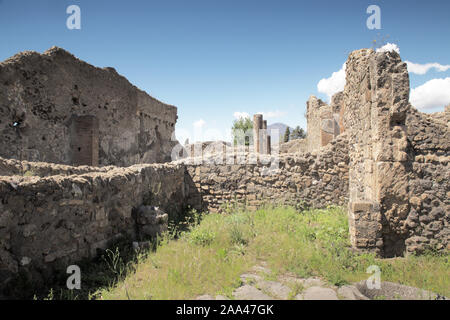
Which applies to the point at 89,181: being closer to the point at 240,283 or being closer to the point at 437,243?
the point at 240,283

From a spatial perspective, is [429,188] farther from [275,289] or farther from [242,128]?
[242,128]

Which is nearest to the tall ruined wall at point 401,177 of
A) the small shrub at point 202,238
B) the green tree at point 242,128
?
the small shrub at point 202,238

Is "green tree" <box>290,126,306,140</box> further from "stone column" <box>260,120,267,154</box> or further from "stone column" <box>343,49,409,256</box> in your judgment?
"stone column" <box>343,49,409,256</box>

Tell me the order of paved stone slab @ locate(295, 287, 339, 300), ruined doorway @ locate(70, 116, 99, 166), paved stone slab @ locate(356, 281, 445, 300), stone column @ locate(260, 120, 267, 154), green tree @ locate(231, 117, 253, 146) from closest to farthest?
paved stone slab @ locate(295, 287, 339, 300), paved stone slab @ locate(356, 281, 445, 300), ruined doorway @ locate(70, 116, 99, 166), stone column @ locate(260, 120, 267, 154), green tree @ locate(231, 117, 253, 146)

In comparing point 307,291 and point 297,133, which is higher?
point 297,133

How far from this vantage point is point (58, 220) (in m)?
3.36

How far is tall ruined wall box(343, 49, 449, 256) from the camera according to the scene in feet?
15.0

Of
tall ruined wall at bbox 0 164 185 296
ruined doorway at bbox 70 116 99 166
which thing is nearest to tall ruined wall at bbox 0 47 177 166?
ruined doorway at bbox 70 116 99 166

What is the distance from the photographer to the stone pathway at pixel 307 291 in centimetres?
322

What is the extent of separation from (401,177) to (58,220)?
5095mm

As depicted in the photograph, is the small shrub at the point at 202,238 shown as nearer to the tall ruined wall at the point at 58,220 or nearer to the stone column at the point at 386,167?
the tall ruined wall at the point at 58,220

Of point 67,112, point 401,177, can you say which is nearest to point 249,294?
point 401,177

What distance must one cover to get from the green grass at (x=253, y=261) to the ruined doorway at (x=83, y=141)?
6157 mm

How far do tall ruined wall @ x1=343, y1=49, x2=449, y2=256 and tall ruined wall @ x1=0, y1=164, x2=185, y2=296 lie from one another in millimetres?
3764
